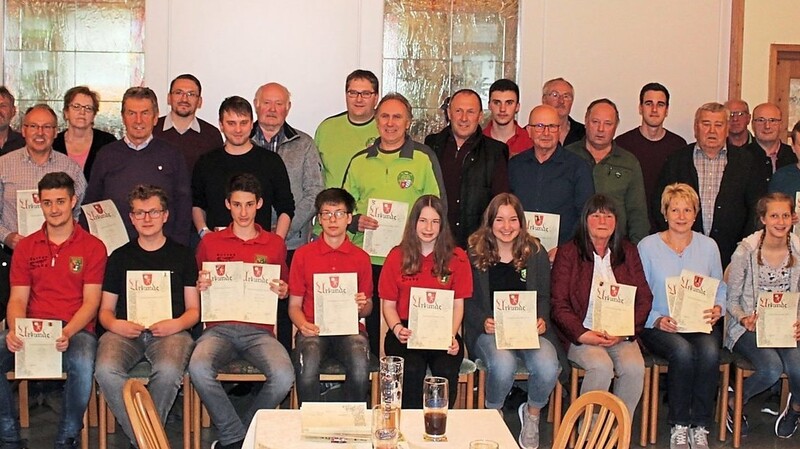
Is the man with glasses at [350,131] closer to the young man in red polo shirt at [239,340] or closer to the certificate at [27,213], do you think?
the young man in red polo shirt at [239,340]

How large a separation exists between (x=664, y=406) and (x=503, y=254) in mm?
1726

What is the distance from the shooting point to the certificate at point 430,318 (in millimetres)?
4988

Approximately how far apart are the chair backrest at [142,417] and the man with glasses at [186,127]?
10.1 ft

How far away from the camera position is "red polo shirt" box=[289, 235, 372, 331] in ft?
17.2

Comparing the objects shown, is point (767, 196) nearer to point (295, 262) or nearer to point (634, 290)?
point (634, 290)

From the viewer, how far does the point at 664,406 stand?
6.26 metres

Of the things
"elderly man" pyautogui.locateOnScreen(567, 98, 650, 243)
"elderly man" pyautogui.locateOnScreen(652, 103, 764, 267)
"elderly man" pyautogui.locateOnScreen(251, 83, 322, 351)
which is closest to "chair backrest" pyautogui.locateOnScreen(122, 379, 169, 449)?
"elderly man" pyautogui.locateOnScreen(251, 83, 322, 351)

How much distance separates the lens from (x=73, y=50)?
25.4ft

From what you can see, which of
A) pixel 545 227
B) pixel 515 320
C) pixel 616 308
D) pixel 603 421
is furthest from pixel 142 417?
pixel 545 227

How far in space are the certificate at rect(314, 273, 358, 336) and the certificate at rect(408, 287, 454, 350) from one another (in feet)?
1.02

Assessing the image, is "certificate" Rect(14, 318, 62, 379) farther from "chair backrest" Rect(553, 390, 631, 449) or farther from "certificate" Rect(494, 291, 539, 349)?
"chair backrest" Rect(553, 390, 631, 449)

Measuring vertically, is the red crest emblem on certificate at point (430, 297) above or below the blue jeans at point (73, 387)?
above

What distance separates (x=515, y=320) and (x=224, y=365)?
155 cm

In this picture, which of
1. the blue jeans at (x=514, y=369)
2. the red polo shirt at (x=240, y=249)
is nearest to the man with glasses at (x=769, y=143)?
the blue jeans at (x=514, y=369)
